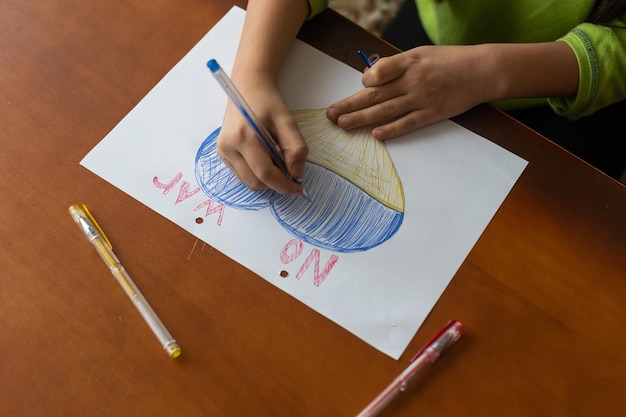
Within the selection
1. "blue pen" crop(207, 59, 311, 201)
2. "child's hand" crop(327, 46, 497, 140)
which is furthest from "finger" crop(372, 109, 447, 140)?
"blue pen" crop(207, 59, 311, 201)

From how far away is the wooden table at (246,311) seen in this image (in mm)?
445

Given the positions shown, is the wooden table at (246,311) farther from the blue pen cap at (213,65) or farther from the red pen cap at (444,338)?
the blue pen cap at (213,65)

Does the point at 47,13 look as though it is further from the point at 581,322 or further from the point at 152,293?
the point at 581,322

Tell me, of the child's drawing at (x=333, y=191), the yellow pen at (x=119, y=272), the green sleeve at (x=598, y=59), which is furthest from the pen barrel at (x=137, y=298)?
the green sleeve at (x=598, y=59)

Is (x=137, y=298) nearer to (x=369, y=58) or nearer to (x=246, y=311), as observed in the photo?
(x=246, y=311)

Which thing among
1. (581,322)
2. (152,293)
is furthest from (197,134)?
(581,322)

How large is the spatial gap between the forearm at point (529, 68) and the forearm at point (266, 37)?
8.4 inches

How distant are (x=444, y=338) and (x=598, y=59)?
0.37 meters

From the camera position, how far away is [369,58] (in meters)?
0.59

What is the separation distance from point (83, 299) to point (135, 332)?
57 millimetres

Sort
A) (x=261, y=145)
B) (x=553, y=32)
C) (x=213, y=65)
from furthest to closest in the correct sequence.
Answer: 1. (x=553, y=32)
2. (x=261, y=145)
3. (x=213, y=65)

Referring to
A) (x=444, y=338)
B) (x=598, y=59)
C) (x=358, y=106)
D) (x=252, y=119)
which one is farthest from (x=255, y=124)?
(x=598, y=59)

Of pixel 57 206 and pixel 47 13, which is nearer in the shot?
pixel 57 206

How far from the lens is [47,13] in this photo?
0.61 meters
